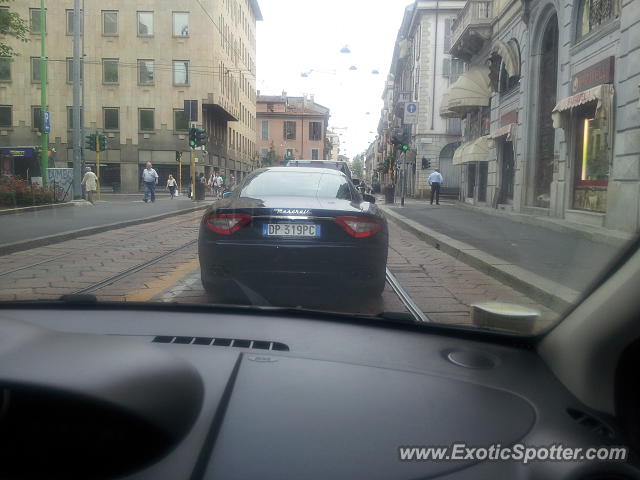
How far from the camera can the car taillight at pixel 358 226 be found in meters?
4.57

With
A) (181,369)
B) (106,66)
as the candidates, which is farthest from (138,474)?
(106,66)

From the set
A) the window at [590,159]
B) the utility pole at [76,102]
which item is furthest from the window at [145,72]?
the window at [590,159]

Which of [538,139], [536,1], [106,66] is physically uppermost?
[106,66]

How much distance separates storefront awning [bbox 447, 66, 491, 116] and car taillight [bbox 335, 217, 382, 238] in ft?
60.2

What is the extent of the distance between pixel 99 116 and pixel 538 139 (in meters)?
34.7

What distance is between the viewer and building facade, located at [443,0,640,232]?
755 cm

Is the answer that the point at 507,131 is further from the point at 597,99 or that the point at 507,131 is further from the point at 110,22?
the point at 110,22

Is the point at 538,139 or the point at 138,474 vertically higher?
the point at 538,139

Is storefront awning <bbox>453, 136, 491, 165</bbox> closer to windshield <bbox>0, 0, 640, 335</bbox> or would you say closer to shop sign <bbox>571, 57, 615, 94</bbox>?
windshield <bbox>0, 0, 640, 335</bbox>

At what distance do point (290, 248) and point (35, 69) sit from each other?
4085cm

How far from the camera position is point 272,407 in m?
1.54

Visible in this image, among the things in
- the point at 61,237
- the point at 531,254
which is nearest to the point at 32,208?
the point at 61,237

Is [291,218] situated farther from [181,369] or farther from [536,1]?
[536,1]

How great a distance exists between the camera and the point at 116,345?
5.09 feet
